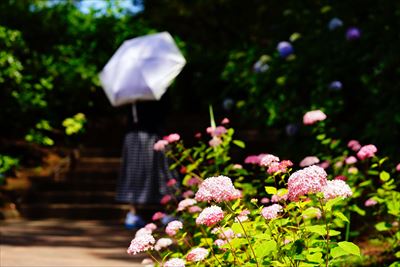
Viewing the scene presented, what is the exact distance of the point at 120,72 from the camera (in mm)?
7945

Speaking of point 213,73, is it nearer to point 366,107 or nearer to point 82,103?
point 82,103

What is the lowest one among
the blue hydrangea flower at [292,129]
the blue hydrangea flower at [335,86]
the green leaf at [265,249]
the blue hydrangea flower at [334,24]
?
the green leaf at [265,249]

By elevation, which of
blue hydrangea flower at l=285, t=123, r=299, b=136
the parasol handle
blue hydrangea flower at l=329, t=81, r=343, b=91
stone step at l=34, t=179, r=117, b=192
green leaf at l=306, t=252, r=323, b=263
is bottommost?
green leaf at l=306, t=252, r=323, b=263

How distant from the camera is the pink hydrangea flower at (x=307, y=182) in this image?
245 centimetres

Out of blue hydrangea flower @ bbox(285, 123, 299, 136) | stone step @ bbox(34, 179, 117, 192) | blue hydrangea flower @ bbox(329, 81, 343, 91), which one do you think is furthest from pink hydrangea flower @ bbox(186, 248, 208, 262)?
stone step @ bbox(34, 179, 117, 192)

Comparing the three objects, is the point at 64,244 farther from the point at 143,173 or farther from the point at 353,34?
the point at 353,34

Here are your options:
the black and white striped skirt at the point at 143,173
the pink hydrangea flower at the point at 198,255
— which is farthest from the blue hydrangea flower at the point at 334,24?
the pink hydrangea flower at the point at 198,255

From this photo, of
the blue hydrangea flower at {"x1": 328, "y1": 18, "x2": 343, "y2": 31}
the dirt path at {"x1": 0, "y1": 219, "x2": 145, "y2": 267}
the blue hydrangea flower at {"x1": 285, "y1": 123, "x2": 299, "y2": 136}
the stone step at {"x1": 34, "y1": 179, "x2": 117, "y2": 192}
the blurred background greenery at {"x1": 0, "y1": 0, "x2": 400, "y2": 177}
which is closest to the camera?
the dirt path at {"x1": 0, "y1": 219, "x2": 145, "y2": 267}

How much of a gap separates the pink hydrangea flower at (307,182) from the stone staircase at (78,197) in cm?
672

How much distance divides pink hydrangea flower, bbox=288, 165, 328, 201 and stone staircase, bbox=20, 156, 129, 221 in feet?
22.0

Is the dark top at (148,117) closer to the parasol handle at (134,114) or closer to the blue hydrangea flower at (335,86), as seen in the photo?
the parasol handle at (134,114)

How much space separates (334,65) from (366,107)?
23.3 inches

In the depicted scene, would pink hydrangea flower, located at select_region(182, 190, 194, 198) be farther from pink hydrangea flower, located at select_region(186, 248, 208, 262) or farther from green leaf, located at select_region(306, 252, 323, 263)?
green leaf, located at select_region(306, 252, 323, 263)

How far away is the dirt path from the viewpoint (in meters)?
5.69
